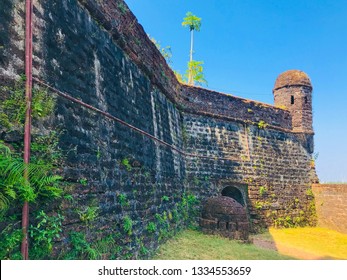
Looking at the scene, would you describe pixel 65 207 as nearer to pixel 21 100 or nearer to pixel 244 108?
pixel 21 100

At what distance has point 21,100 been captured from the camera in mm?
3137

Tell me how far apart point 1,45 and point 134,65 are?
450 cm

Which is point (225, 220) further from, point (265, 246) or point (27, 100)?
point (27, 100)

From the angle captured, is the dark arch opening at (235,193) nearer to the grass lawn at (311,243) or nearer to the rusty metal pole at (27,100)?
the grass lawn at (311,243)

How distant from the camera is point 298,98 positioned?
50.7 feet

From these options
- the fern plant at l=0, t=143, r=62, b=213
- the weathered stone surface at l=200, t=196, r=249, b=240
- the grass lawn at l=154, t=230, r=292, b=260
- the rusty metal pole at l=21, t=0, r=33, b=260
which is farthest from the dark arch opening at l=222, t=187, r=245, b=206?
the rusty metal pole at l=21, t=0, r=33, b=260

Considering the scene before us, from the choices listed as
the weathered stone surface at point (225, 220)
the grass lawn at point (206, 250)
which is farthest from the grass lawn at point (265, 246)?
the weathered stone surface at point (225, 220)

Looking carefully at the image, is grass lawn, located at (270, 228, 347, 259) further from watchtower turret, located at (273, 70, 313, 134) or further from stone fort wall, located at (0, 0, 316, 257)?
watchtower turret, located at (273, 70, 313, 134)

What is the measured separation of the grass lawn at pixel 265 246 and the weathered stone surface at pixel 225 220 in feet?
1.08

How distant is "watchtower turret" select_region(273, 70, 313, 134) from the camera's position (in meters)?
15.3

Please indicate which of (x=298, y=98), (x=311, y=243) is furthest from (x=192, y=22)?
(x=311, y=243)

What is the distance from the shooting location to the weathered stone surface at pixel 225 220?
9.45 m

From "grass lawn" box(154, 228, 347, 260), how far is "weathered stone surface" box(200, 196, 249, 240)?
1.08 feet

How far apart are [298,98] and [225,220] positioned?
9.23m
